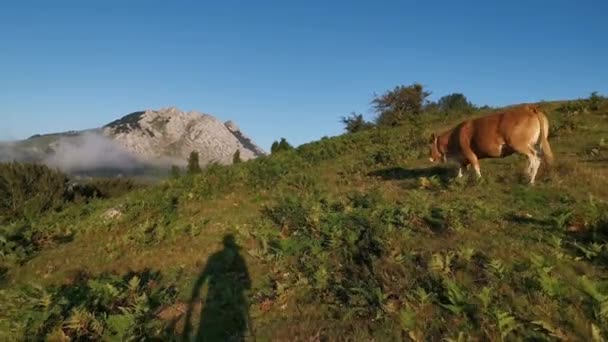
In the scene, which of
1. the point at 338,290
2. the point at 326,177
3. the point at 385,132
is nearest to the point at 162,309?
the point at 338,290

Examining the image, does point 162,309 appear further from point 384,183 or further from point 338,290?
point 384,183

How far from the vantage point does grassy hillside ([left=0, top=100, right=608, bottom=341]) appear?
306 inches

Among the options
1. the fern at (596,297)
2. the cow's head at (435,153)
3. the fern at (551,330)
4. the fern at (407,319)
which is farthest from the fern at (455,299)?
the cow's head at (435,153)

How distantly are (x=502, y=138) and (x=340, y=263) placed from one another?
26.0 ft

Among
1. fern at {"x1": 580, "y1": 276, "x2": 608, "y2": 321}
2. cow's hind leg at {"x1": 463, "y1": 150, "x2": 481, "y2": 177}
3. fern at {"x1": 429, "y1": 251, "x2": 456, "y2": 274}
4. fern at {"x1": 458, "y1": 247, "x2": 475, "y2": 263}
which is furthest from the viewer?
cow's hind leg at {"x1": 463, "y1": 150, "x2": 481, "y2": 177}

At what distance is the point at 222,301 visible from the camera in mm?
9922

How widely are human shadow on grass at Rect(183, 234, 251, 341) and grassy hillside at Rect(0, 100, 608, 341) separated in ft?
0.14

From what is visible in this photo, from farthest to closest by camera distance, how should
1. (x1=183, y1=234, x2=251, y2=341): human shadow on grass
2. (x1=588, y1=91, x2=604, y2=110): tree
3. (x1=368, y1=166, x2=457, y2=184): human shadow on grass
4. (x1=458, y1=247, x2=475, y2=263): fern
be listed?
(x1=588, y1=91, x2=604, y2=110): tree
(x1=368, y1=166, x2=457, y2=184): human shadow on grass
(x1=458, y1=247, x2=475, y2=263): fern
(x1=183, y1=234, x2=251, y2=341): human shadow on grass

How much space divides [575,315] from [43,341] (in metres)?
8.46

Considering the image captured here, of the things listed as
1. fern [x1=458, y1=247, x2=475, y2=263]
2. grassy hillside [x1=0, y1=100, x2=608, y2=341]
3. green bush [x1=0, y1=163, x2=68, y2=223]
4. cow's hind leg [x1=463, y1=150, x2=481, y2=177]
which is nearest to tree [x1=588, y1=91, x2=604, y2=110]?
grassy hillside [x1=0, y1=100, x2=608, y2=341]

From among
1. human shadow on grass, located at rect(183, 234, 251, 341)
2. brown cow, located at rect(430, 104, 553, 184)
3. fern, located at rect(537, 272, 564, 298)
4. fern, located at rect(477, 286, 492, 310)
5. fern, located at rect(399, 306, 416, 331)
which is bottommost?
human shadow on grass, located at rect(183, 234, 251, 341)

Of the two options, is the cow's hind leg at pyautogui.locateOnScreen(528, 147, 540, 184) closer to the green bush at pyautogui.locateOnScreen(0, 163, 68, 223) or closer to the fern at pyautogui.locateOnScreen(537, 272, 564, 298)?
the fern at pyautogui.locateOnScreen(537, 272, 564, 298)

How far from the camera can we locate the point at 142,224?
16453mm

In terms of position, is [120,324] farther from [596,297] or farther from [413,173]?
[413,173]
